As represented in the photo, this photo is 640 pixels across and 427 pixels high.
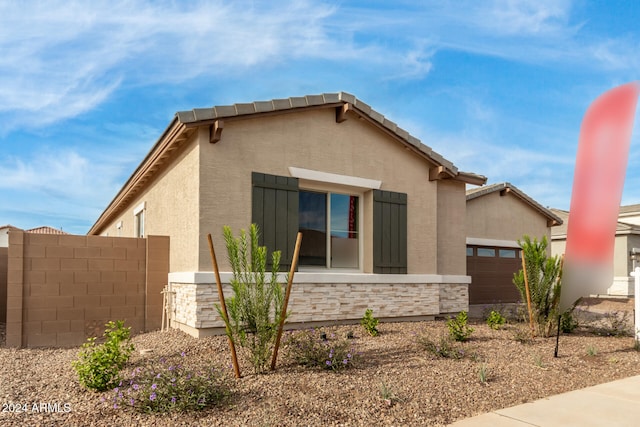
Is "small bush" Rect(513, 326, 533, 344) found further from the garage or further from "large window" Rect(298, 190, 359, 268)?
the garage

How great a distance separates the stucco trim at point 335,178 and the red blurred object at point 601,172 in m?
4.07

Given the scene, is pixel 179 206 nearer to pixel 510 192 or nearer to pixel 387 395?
pixel 387 395

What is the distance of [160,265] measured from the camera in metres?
9.93

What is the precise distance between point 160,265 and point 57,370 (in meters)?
3.34

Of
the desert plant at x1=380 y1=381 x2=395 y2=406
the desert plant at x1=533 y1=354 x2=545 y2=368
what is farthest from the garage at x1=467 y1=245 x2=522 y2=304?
the desert plant at x1=380 y1=381 x2=395 y2=406

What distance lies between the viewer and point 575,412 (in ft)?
17.5

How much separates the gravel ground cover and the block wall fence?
0.56m

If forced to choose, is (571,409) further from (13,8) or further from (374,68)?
(13,8)

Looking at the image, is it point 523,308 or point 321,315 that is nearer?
point 321,315

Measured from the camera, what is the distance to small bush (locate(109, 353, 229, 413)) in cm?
496

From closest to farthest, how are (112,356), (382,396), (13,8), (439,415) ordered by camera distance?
(439,415)
(382,396)
(112,356)
(13,8)

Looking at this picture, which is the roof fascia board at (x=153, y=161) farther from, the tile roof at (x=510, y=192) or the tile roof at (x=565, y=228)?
the tile roof at (x=565, y=228)

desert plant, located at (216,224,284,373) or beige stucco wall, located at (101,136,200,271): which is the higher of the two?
beige stucco wall, located at (101,136,200,271)

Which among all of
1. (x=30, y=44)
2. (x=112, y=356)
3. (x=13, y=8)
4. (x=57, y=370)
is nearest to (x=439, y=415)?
(x=112, y=356)
